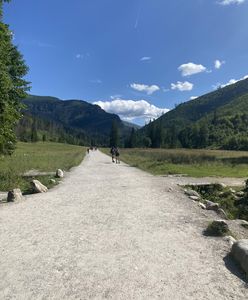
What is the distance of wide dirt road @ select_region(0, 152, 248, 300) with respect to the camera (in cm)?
632

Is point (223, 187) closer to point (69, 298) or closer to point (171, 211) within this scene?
point (171, 211)

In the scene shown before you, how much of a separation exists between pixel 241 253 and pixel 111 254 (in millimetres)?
2697

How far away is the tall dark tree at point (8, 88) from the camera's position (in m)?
21.5

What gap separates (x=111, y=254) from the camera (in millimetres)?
8219

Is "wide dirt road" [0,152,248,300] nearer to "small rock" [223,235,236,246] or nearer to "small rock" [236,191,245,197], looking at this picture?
"small rock" [223,235,236,246]

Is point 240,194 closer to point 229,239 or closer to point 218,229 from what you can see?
point 218,229

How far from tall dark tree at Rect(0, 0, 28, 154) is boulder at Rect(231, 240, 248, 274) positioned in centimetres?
1642

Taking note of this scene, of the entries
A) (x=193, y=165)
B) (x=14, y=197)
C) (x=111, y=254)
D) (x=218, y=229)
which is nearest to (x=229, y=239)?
(x=218, y=229)

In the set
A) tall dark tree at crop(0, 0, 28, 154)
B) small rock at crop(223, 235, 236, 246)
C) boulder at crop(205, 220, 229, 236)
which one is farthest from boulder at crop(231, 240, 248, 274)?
tall dark tree at crop(0, 0, 28, 154)

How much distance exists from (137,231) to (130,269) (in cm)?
311

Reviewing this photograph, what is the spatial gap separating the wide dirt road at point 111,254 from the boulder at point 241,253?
340 millimetres

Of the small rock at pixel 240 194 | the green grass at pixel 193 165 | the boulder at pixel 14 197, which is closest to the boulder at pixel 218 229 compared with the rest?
the boulder at pixel 14 197

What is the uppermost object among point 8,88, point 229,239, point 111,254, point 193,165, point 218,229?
point 8,88

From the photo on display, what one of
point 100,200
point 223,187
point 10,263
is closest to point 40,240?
point 10,263
